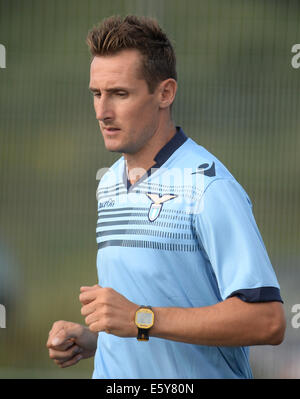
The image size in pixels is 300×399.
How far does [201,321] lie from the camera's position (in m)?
2.01

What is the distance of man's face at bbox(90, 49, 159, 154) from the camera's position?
7.70 feet

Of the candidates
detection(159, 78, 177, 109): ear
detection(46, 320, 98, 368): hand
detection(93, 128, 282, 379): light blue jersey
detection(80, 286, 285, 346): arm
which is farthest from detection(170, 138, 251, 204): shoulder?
detection(46, 320, 98, 368): hand

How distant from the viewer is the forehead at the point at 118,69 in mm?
2352

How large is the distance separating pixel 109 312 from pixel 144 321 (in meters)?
0.12

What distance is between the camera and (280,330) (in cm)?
202

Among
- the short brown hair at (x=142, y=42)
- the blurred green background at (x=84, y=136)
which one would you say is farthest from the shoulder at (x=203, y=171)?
the blurred green background at (x=84, y=136)

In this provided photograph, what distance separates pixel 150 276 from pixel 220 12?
776 cm

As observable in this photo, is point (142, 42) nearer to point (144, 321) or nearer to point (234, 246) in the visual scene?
point (234, 246)

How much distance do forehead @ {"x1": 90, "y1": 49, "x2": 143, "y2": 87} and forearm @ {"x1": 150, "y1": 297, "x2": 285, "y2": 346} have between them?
90cm

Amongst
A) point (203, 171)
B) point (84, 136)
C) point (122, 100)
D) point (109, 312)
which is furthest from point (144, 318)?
point (84, 136)

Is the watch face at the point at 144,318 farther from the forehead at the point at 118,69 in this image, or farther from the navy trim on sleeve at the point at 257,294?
the forehead at the point at 118,69

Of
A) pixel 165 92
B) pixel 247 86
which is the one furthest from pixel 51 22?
pixel 165 92

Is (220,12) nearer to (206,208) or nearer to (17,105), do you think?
(17,105)

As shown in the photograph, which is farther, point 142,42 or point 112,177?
point 112,177
